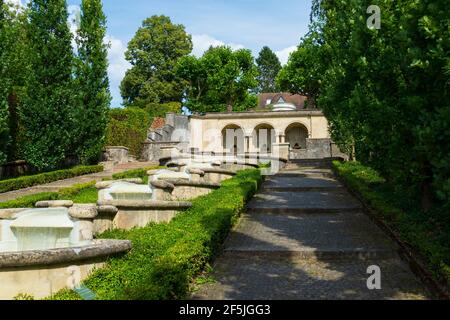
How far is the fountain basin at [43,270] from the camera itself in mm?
5441

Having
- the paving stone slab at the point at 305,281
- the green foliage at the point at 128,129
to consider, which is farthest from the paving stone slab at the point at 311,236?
the green foliage at the point at 128,129

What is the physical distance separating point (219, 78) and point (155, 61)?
360 inches

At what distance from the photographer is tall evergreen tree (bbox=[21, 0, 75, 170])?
21.7m

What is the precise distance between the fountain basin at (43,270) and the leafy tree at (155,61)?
4880 centimetres

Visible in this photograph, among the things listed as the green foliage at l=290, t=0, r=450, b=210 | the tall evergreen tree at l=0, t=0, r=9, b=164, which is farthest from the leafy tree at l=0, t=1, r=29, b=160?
the green foliage at l=290, t=0, r=450, b=210

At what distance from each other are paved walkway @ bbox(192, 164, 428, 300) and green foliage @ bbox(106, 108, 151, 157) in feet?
62.4

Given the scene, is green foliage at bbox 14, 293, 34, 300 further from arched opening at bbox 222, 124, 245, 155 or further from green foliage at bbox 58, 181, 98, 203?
arched opening at bbox 222, 124, 245, 155

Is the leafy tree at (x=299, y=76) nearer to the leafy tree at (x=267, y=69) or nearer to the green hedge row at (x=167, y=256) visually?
the green hedge row at (x=167, y=256)

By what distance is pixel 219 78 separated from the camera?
51.1m

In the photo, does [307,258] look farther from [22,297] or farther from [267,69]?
[267,69]

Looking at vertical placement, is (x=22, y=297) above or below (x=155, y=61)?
below

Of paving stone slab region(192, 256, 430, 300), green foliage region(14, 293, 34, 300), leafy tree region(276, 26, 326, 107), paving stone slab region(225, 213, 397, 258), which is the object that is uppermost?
leafy tree region(276, 26, 326, 107)

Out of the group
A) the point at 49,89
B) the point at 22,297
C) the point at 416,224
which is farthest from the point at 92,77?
the point at 22,297

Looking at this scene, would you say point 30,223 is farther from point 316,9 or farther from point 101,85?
point 316,9
